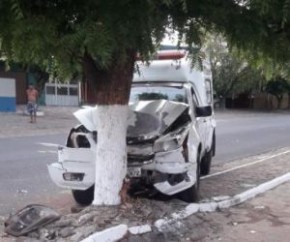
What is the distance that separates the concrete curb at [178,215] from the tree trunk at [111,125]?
1.96ft

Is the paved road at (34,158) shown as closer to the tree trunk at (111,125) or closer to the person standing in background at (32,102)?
the tree trunk at (111,125)

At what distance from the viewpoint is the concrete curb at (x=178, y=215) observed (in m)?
6.71

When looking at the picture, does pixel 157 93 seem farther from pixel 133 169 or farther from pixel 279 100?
pixel 279 100

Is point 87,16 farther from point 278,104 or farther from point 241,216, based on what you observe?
point 278,104

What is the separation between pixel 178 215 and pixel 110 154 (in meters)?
1.22

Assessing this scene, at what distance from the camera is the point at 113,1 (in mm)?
5270

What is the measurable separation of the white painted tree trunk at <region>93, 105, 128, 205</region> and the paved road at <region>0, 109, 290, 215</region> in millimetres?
2078

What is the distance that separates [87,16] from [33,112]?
24328 mm

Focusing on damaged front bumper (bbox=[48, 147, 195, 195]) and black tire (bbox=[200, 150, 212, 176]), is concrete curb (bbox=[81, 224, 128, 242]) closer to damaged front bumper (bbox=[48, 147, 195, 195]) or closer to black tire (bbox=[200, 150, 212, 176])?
damaged front bumper (bbox=[48, 147, 195, 195])

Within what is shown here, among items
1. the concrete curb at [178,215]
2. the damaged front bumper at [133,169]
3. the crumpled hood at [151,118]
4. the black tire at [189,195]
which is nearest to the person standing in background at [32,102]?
the concrete curb at [178,215]

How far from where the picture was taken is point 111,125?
7.40 metres

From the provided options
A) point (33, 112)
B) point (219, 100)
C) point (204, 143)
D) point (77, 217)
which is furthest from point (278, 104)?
point (77, 217)

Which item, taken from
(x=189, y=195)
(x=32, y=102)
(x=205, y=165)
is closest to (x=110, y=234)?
(x=189, y=195)

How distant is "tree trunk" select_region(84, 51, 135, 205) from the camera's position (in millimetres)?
7398
